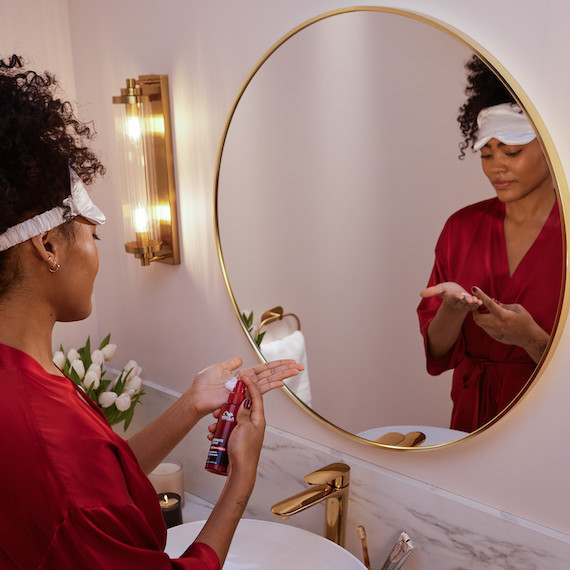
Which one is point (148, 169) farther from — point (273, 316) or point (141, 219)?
point (273, 316)

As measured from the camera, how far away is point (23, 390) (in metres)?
0.84

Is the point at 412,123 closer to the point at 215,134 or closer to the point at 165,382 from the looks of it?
the point at 215,134

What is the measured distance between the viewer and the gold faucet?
125 centimetres

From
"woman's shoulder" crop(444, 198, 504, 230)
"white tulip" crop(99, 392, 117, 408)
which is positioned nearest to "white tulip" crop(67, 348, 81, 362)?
"white tulip" crop(99, 392, 117, 408)

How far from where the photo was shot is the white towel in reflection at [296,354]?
1.35 meters

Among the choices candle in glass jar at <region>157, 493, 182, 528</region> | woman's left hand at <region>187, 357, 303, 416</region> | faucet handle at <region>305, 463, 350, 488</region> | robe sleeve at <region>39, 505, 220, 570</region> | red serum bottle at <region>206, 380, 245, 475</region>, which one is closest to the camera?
robe sleeve at <region>39, 505, 220, 570</region>

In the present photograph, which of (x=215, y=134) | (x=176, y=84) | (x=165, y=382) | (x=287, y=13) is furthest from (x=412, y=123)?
(x=165, y=382)

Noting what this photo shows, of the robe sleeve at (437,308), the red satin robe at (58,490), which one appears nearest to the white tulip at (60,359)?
the red satin robe at (58,490)

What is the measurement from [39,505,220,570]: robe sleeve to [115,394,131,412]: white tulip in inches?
30.2

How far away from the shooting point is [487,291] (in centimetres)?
107

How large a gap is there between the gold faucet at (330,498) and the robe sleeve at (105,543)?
397 millimetres

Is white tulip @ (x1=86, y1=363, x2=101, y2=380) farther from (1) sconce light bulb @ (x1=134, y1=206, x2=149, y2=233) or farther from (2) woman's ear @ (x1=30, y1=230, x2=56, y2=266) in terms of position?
(2) woman's ear @ (x1=30, y1=230, x2=56, y2=266)

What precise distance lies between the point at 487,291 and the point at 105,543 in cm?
67

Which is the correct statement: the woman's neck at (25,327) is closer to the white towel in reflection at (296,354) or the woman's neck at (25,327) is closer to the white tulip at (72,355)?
the white towel in reflection at (296,354)
